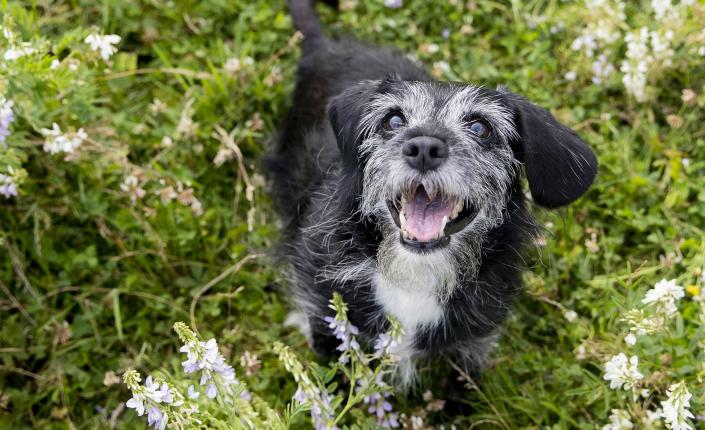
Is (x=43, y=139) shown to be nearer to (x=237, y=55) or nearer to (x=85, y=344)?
(x=85, y=344)

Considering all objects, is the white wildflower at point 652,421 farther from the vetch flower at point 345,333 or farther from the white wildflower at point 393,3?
the white wildflower at point 393,3

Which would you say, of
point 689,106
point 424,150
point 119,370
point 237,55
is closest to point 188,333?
point 424,150

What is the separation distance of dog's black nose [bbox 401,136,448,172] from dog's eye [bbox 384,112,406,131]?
0.28m

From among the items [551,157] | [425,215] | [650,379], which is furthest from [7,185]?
[650,379]

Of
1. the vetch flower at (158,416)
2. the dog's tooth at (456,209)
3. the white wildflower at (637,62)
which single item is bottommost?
the vetch flower at (158,416)

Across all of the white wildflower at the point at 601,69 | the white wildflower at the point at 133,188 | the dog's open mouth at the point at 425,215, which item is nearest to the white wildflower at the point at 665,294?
the dog's open mouth at the point at 425,215

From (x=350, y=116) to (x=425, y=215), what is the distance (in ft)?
1.81

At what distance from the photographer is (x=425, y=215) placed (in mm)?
2955

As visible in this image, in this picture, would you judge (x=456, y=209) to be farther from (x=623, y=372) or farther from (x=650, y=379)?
(x=650, y=379)

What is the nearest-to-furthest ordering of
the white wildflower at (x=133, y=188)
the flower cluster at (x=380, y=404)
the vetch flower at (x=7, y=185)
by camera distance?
the flower cluster at (x=380, y=404), the vetch flower at (x=7, y=185), the white wildflower at (x=133, y=188)

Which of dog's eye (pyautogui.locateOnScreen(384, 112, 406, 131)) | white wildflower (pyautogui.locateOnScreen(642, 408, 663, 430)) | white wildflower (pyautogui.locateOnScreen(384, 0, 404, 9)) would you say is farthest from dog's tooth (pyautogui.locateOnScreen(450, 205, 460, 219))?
white wildflower (pyautogui.locateOnScreen(384, 0, 404, 9))

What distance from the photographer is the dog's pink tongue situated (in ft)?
9.64

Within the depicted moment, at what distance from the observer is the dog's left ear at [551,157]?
293 cm

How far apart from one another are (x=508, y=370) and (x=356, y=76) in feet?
5.87
